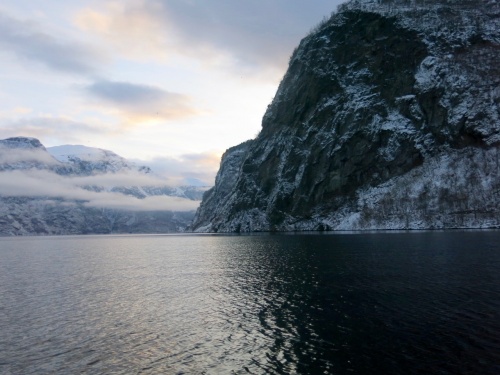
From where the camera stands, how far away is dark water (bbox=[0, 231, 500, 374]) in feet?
94.7

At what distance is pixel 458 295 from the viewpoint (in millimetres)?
44656

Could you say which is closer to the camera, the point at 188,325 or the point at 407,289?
the point at 188,325

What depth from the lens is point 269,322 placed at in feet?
130

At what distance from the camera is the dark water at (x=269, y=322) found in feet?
94.7

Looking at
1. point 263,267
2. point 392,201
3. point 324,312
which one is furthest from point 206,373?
point 392,201

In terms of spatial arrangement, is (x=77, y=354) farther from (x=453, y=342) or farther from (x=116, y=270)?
(x=116, y=270)

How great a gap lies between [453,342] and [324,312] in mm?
13972

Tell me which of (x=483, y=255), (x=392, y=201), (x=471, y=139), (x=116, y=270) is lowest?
(x=116, y=270)

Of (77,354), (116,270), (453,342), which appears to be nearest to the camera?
(453,342)

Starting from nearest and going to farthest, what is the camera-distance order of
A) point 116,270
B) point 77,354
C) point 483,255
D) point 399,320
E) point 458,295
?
1. point 77,354
2. point 399,320
3. point 458,295
4. point 483,255
5. point 116,270

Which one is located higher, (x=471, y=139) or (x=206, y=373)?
(x=471, y=139)

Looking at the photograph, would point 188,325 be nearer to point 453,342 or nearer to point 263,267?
point 453,342

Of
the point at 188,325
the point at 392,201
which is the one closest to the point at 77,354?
the point at 188,325

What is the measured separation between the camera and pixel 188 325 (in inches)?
1602
